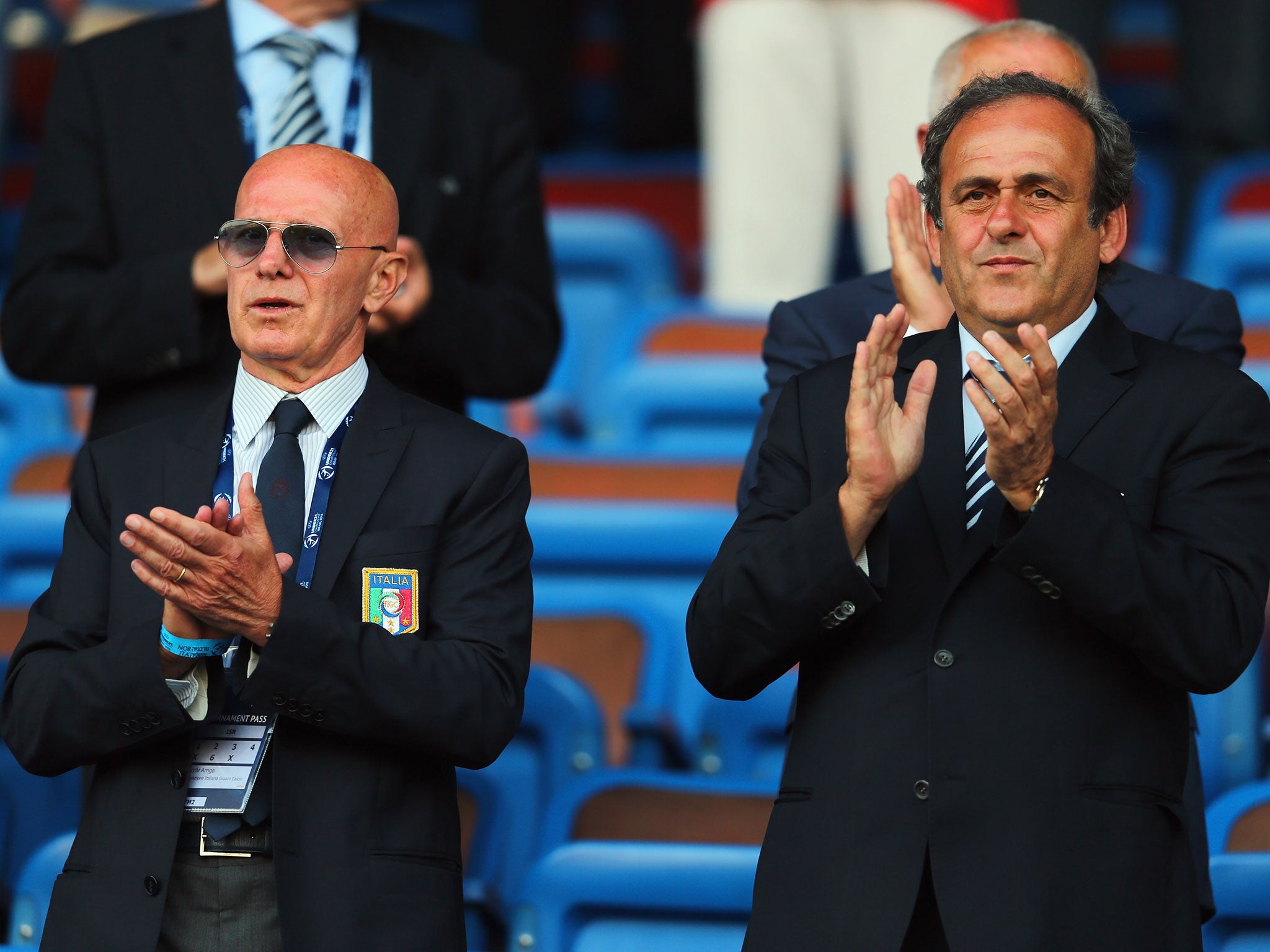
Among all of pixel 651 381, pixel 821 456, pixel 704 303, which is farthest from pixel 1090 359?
pixel 704 303

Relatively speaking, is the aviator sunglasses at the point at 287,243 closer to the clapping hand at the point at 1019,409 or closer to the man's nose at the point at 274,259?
the man's nose at the point at 274,259

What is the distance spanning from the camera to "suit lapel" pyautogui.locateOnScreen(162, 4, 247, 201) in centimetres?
294

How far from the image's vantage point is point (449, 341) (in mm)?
2938

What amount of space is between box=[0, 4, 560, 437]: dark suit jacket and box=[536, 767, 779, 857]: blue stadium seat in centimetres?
64

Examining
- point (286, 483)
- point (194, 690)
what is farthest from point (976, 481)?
point (194, 690)

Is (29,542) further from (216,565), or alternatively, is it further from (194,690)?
(216,565)

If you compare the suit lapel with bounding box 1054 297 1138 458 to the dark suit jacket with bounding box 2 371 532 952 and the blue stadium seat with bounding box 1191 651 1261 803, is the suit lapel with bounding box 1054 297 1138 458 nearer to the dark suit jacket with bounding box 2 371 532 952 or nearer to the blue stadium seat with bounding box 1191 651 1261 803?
the dark suit jacket with bounding box 2 371 532 952

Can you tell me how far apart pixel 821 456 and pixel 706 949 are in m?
0.96

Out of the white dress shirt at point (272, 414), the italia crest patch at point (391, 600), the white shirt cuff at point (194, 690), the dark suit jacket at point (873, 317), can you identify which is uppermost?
the dark suit jacket at point (873, 317)

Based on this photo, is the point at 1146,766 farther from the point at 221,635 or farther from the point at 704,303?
the point at 704,303

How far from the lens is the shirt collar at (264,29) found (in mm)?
3047

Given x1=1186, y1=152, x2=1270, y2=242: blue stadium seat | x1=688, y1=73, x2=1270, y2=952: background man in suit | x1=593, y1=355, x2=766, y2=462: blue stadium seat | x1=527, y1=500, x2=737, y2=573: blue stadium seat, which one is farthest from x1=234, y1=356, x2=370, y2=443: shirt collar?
x1=1186, y1=152, x2=1270, y2=242: blue stadium seat

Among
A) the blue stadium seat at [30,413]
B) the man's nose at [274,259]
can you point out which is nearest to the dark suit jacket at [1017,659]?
the man's nose at [274,259]

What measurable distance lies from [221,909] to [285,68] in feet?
4.74
